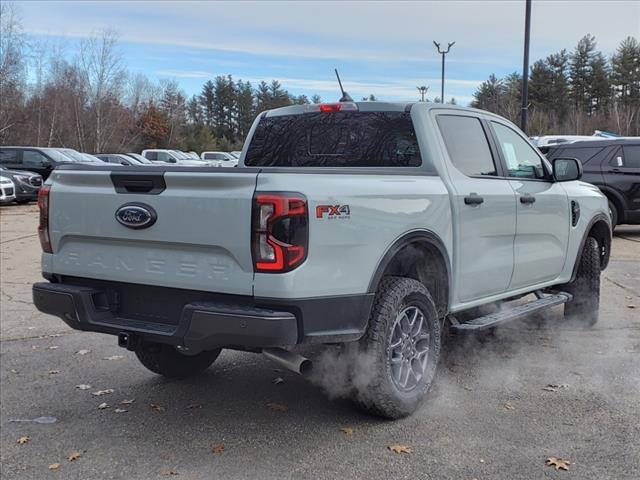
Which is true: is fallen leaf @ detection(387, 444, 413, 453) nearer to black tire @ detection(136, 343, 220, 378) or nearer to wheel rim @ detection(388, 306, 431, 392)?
wheel rim @ detection(388, 306, 431, 392)

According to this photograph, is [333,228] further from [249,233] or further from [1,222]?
[1,222]

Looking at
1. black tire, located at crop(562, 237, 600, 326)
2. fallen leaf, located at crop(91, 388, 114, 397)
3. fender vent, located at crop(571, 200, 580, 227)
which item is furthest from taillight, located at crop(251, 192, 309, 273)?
black tire, located at crop(562, 237, 600, 326)

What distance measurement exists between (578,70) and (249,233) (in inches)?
2781

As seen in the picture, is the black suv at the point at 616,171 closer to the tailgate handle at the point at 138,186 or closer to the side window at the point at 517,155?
the side window at the point at 517,155

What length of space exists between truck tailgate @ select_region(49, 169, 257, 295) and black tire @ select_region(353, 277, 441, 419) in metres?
0.85

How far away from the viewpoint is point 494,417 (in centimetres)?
403

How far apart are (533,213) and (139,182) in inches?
123

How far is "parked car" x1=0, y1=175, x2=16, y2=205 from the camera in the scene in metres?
18.4

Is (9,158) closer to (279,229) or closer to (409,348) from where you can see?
(409,348)

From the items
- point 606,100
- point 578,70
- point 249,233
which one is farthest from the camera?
point 578,70

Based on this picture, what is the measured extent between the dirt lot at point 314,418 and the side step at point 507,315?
1.41 ft

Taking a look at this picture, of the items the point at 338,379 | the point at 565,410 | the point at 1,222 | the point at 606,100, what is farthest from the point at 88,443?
the point at 606,100

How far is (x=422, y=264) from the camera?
4230 mm

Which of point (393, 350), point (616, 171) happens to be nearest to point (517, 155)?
point (393, 350)
